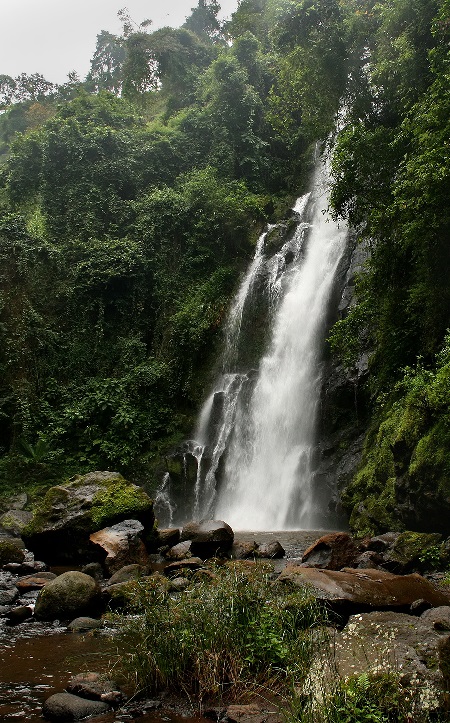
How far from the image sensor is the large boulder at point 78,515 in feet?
35.0

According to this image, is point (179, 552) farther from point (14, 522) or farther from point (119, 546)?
point (14, 522)

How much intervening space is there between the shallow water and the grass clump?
0.33 m

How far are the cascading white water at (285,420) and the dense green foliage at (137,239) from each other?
2.83 metres

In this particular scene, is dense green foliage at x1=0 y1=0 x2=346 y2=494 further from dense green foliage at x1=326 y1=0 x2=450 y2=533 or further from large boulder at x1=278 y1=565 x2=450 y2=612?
large boulder at x1=278 y1=565 x2=450 y2=612

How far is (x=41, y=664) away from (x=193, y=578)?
5.59 ft

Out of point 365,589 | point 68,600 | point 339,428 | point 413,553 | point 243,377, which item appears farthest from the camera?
point 243,377

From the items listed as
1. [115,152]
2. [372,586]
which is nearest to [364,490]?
[372,586]

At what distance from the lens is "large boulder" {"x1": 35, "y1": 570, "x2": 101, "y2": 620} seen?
23.5ft

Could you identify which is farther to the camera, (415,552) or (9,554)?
(9,554)

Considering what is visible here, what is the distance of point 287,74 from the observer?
15.7 m

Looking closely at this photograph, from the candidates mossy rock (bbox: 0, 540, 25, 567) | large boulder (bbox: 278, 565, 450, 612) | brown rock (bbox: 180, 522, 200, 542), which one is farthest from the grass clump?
mossy rock (bbox: 0, 540, 25, 567)

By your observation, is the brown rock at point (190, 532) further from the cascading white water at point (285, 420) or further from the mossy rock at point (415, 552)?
the mossy rock at point (415, 552)

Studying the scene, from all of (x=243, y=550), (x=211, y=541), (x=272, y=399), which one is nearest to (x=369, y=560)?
(x=243, y=550)

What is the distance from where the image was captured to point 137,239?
23781 millimetres
